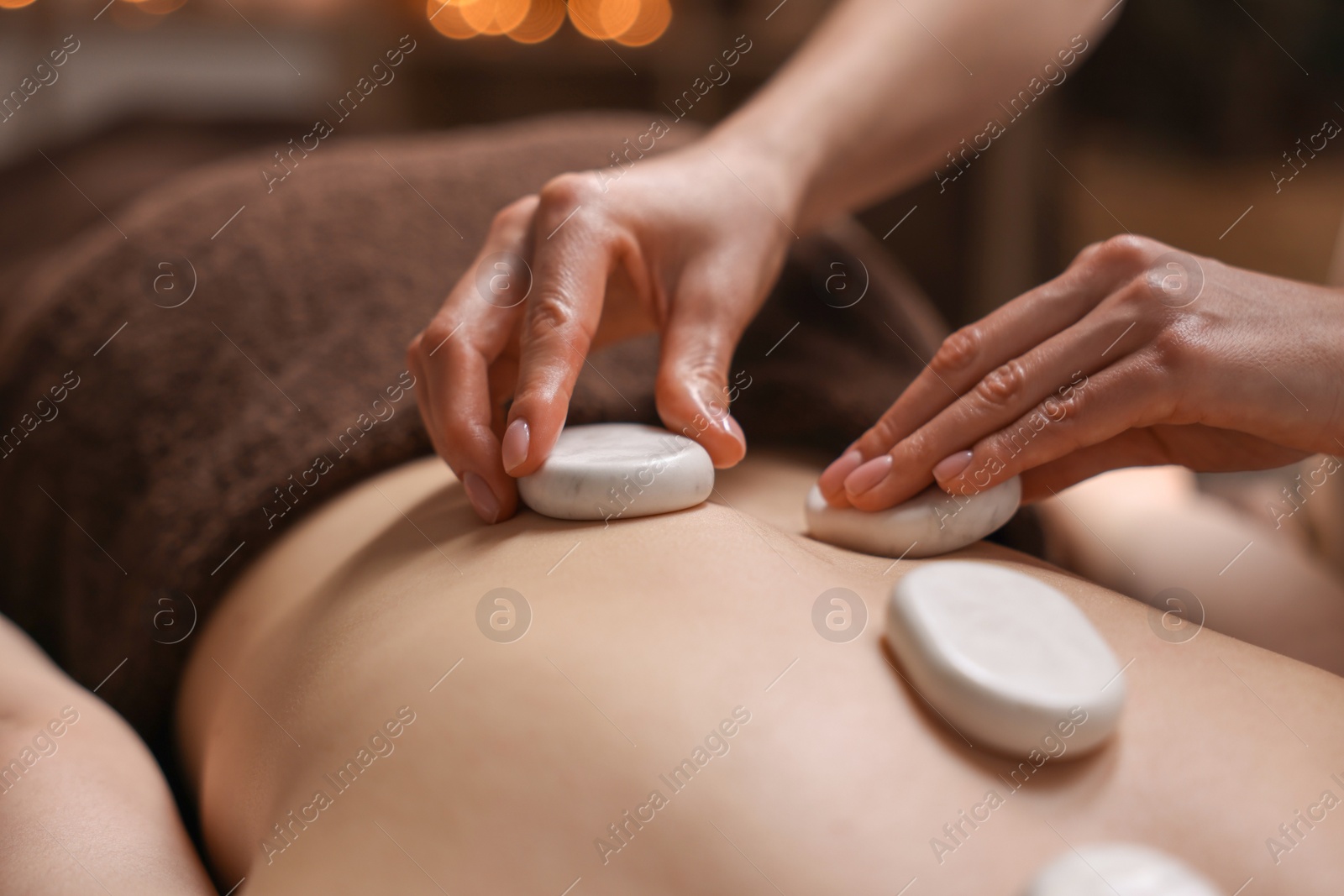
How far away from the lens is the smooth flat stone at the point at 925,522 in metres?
0.62

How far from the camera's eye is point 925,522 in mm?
612

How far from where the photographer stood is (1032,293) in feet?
2.08

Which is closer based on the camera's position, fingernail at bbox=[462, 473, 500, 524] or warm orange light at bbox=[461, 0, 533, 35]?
fingernail at bbox=[462, 473, 500, 524]

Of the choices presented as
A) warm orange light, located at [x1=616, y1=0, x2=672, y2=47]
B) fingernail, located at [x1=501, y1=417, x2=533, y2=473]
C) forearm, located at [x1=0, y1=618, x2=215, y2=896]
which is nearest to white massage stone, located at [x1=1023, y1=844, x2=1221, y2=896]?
fingernail, located at [x1=501, y1=417, x2=533, y2=473]

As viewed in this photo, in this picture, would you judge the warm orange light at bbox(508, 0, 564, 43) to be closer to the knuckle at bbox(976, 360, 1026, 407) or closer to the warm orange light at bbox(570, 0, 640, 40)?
the warm orange light at bbox(570, 0, 640, 40)

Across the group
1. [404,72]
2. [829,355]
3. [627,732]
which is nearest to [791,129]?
[829,355]

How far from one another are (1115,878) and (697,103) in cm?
276

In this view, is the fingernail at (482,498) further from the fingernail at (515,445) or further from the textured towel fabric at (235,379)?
the textured towel fabric at (235,379)

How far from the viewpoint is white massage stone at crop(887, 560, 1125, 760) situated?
0.43m

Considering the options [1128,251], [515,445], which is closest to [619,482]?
[515,445]

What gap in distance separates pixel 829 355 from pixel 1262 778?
57cm

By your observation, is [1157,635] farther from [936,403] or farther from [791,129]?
[791,129]

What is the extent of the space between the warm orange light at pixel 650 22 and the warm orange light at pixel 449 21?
0.47m

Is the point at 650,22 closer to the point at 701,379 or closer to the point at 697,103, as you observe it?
the point at 697,103
